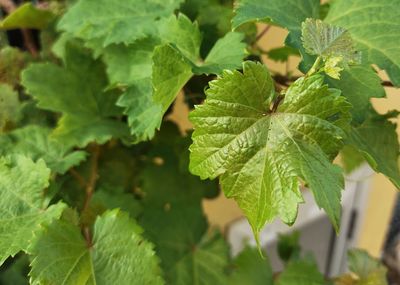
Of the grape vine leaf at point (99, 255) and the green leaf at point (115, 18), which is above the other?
the green leaf at point (115, 18)

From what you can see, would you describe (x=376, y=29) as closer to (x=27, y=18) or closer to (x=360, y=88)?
(x=360, y=88)

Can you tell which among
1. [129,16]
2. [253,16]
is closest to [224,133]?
[253,16]

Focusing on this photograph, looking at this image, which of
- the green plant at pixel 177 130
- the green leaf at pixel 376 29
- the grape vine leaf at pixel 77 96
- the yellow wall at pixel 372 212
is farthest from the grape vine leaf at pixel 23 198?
the yellow wall at pixel 372 212

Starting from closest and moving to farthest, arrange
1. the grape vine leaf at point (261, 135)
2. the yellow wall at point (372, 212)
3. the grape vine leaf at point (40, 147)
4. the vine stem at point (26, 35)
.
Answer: the grape vine leaf at point (261, 135) → the grape vine leaf at point (40, 147) → the vine stem at point (26, 35) → the yellow wall at point (372, 212)

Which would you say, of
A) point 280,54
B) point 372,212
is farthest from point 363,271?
point 372,212

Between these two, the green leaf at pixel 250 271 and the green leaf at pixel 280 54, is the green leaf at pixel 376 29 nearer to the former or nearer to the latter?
the green leaf at pixel 280 54

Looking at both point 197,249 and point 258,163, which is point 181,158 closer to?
point 197,249
